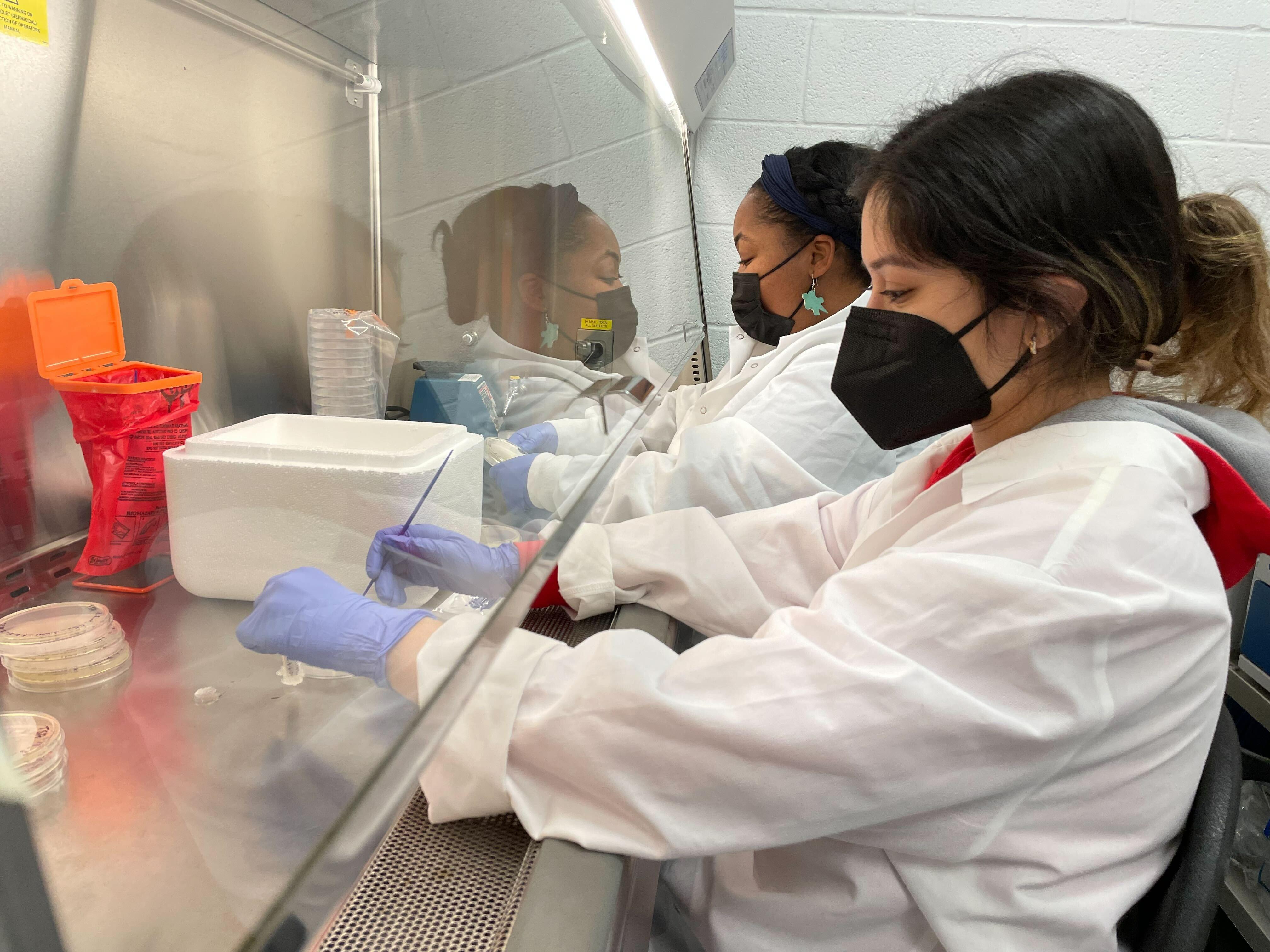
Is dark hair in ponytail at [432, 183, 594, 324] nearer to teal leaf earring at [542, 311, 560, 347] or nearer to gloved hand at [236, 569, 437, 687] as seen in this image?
teal leaf earring at [542, 311, 560, 347]

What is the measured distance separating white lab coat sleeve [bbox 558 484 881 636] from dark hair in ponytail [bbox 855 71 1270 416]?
1.35ft

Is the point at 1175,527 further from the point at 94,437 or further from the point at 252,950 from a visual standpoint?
the point at 94,437

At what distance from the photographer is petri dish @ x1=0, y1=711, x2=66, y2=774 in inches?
16.5

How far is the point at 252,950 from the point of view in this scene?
299 mm

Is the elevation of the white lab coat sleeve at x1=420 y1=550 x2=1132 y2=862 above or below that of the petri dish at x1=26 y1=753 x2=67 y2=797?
below

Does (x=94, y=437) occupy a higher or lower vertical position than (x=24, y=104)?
lower

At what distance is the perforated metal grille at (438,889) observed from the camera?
21.0 inches

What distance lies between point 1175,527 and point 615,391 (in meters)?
0.85

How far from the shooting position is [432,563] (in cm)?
63

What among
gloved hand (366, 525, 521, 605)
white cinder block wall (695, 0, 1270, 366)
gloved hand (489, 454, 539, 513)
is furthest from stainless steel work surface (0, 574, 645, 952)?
white cinder block wall (695, 0, 1270, 366)

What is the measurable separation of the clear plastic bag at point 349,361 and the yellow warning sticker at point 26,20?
1.33 ft

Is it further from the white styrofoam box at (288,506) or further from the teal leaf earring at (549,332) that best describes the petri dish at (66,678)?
the teal leaf earring at (549,332)

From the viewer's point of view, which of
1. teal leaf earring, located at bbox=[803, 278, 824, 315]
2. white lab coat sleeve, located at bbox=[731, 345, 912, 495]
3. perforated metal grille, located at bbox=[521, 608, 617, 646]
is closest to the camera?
perforated metal grille, located at bbox=[521, 608, 617, 646]

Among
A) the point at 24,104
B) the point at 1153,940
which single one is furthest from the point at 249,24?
the point at 1153,940
